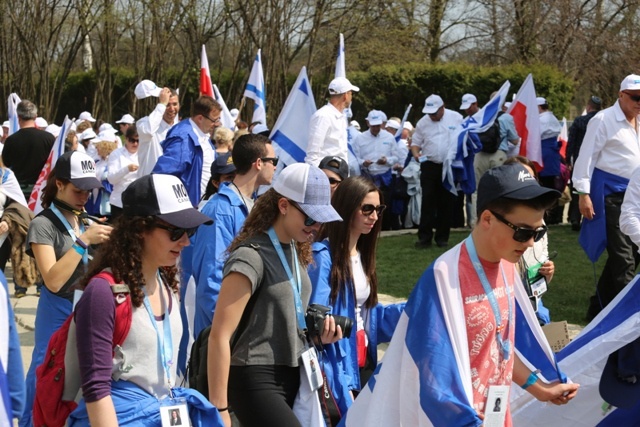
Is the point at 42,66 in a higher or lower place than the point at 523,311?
higher

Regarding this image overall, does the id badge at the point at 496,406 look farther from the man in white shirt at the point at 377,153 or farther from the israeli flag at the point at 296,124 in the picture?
the man in white shirt at the point at 377,153

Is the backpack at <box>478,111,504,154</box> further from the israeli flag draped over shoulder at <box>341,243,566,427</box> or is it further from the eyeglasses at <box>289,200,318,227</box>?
the israeli flag draped over shoulder at <box>341,243,566,427</box>

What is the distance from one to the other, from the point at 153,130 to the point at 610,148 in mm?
4601

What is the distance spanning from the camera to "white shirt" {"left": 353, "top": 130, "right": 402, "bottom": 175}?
16.7 m

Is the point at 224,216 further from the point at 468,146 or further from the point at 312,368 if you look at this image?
the point at 468,146

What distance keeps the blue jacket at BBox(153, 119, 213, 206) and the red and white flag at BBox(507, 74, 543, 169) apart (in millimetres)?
6095

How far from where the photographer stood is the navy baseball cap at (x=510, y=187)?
3469mm

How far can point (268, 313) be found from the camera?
13.4 ft

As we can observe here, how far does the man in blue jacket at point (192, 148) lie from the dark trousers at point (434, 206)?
199 inches

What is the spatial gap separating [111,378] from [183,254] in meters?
3.07

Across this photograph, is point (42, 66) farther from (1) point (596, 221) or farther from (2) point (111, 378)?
(2) point (111, 378)

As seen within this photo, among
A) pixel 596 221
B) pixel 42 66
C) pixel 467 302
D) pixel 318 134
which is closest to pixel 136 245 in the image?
pixel 467 302

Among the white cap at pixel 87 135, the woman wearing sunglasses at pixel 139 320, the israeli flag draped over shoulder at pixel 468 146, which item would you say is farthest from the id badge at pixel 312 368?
the white cap at pixel 87 135

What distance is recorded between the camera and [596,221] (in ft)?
27.7
